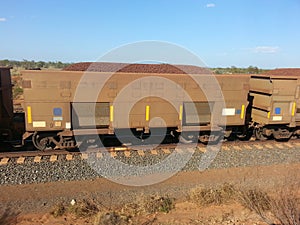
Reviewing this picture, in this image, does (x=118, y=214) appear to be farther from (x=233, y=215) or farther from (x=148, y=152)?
(x=148, y=152)

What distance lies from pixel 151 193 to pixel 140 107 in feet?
11.5

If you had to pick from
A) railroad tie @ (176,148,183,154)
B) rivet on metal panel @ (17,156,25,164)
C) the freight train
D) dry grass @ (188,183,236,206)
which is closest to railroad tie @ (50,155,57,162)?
the freight train

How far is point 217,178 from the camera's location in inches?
349

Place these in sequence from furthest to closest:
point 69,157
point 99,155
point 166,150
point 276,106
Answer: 1. point 276,106
2. point 166,150
3. point 99,155
4. point 69,157

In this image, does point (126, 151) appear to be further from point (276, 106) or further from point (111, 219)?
point (276, 106)

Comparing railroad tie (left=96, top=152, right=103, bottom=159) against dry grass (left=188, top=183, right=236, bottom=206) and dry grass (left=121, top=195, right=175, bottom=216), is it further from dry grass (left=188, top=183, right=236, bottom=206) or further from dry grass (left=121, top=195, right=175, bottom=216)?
dry grass (left=188, top=183, right=236, bottom=206)

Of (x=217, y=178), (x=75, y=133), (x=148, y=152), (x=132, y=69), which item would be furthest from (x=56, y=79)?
(x=132, y=69)

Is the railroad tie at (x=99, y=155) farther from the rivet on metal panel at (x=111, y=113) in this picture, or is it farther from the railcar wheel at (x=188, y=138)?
the railcar wheel at (x=188, y=138)

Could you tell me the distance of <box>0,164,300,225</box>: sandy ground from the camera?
6375mm

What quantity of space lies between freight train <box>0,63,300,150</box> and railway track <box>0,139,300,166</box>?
0.38 meters

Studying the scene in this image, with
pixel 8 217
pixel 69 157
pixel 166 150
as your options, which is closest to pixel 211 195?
pixel 166 150

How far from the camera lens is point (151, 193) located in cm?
772

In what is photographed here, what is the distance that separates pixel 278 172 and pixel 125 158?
5.55 metres

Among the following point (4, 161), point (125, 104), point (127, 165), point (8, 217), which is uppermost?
point (125, 104)
